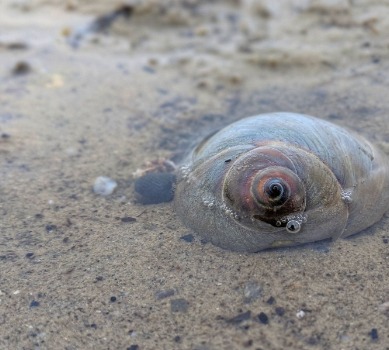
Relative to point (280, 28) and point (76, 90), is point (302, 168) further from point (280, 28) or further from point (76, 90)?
point (280, 28)

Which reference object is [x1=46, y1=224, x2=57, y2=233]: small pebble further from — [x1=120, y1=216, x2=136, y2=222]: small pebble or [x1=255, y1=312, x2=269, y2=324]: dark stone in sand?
[x1=255, y1=312, x2=269, y2=324]: dark stone in sand

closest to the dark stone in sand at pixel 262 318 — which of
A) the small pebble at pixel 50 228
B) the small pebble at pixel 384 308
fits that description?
the small pebble at pixel 384 308

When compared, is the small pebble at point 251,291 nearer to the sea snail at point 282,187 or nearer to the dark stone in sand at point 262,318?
the dark stone in sand at point 262,318

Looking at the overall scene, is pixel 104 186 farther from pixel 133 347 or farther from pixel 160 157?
pixel 133 347

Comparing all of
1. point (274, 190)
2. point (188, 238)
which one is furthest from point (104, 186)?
point (274, 190)

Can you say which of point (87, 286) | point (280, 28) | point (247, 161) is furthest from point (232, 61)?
point (87, 286)

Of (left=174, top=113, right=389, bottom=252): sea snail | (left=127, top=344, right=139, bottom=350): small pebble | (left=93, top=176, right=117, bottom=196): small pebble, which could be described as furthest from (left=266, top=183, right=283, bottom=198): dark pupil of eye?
(left=93, top=176, right=117, bottom=196): small pebble
